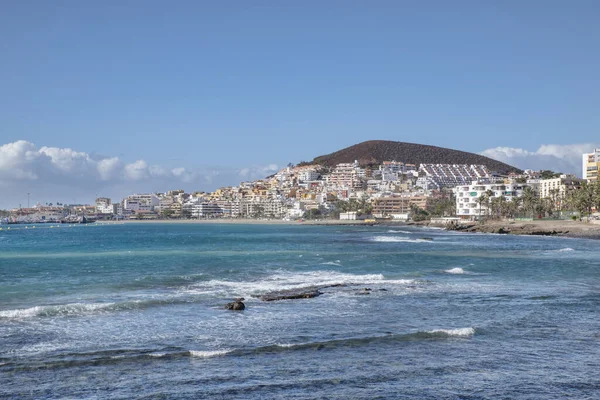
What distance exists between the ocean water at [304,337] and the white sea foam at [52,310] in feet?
0.26

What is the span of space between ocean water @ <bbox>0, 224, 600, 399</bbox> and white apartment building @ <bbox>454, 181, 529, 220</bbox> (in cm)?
11647

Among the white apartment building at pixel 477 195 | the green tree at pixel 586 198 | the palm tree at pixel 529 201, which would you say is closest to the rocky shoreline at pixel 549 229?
the green tree at pixel 586 198

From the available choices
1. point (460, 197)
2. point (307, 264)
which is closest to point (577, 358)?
point (307, 264)

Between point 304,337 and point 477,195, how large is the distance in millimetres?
139971

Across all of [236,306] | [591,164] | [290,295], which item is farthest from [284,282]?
[591,164]

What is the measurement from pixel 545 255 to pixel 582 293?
2506 centimetres

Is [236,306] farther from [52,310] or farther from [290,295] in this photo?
[52,310]

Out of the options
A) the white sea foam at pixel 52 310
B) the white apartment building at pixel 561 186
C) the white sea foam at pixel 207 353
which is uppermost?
the white apartment building at pixel 561 186

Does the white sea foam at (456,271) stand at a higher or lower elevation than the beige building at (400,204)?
lower

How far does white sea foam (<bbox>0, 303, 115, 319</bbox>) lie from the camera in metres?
23.3

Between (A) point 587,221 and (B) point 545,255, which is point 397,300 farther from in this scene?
(A) point 587,221

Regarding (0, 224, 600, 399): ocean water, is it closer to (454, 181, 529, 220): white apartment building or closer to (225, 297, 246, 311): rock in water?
(225, 297, 246, 311): rock in water

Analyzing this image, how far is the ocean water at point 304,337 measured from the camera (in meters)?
14.0

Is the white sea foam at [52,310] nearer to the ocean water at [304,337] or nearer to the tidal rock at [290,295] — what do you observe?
the ocean water at [304,337]
